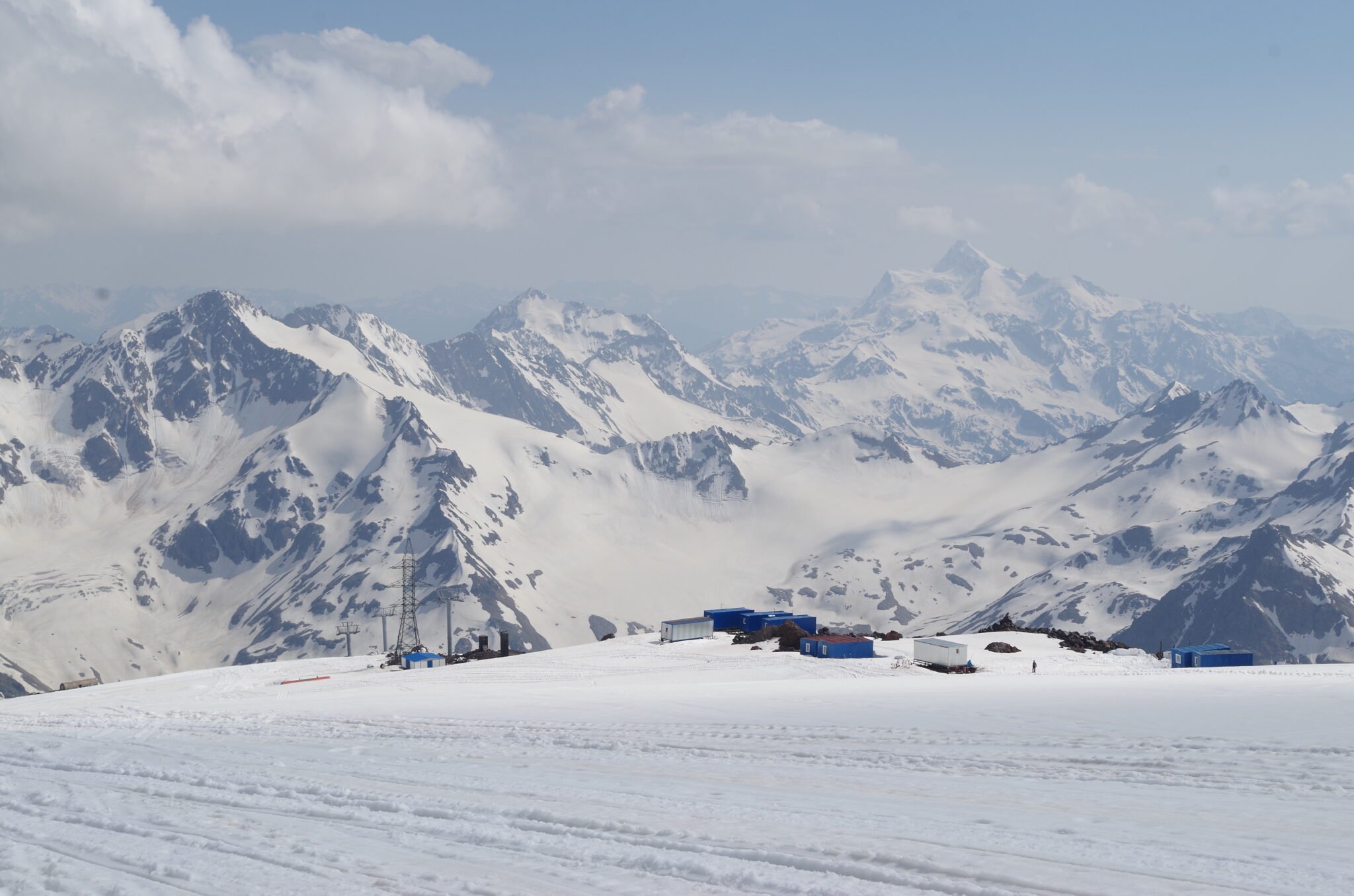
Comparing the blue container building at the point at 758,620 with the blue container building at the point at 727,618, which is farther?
the blue container building at the point at 727,618

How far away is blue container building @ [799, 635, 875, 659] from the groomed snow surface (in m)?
31.5

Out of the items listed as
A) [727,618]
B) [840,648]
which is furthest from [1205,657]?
[727,618]

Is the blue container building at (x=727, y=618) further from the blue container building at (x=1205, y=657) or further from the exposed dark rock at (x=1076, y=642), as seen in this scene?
the blue container building at (x=1205, y=657)

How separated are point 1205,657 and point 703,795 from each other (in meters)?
68.7

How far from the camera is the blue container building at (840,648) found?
77750mm

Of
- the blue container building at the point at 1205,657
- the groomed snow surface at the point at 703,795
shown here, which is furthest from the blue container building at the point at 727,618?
the groomed snow surface at the point at 703,795

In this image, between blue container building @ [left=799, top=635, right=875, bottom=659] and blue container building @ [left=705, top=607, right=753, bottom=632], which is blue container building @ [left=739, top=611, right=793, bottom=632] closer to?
blue container building @ [left=705, top=607, right=753, bottom=632]

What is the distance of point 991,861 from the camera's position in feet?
61.6

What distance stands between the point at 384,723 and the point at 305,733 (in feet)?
9.25

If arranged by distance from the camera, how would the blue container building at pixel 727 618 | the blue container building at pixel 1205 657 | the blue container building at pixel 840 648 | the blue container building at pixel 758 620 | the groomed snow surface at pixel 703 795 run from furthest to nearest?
the blue container building at pixel 727 618, the blue container building at pixel 758 620, the blue container building at pixel 1205 657, the blue container building at pixel 840 648, the groomed snow surface at pixel 703 795

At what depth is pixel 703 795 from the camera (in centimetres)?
2491

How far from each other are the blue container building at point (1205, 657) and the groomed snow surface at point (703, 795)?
3509cm

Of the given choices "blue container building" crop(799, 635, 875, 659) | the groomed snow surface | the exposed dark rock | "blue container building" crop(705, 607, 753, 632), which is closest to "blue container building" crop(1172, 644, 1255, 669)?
the exposed dark rock

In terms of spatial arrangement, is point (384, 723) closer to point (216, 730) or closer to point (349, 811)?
point (216, 730)
